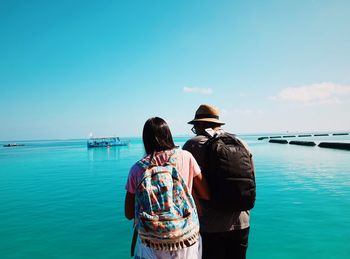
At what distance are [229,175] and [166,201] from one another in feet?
2.12

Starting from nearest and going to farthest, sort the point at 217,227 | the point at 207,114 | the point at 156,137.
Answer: the point at 156,137, the point at 217,227, the point at 207,114

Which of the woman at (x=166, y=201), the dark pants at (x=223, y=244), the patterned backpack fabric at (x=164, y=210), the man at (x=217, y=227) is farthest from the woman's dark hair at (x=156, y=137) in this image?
the dark pants at (x=223, y=244)

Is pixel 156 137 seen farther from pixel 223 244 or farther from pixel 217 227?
pixel 223 244

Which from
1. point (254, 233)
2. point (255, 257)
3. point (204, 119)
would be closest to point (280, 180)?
point (254, 233)

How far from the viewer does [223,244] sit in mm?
2418

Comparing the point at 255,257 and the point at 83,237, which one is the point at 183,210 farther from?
the point at 83,237

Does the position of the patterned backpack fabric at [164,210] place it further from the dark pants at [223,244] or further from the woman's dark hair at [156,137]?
the dark pants at [223,244]

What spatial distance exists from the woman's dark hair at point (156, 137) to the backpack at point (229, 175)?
426 mm

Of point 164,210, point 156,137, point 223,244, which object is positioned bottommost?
point 223,244

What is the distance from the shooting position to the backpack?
220 centimetres

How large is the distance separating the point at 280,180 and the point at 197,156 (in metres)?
15.0

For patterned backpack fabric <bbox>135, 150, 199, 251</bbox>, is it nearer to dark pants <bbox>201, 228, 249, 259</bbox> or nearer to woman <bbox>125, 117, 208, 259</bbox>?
woman <bbox>125, 117, 208, 259</bbox>

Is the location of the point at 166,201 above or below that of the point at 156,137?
below

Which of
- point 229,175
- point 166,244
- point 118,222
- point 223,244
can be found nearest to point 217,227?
point 223,244
